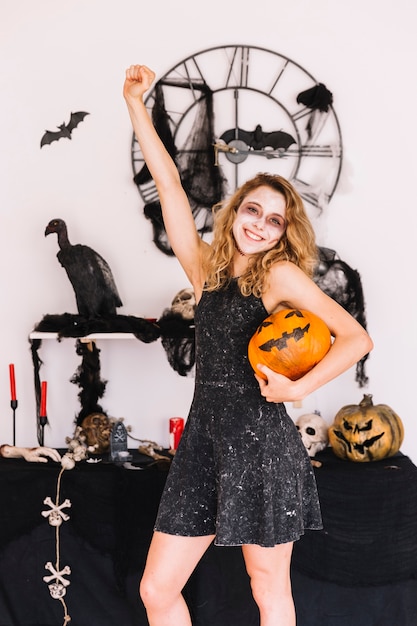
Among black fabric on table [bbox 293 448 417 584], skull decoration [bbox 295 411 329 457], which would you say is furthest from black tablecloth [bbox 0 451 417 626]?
skull decoration [bbox 295 411 329 457]

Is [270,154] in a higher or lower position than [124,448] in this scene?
higher

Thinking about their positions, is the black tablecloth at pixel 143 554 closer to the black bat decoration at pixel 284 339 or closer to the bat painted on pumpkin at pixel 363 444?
the bat painted on pumpkin at pixel 363 444

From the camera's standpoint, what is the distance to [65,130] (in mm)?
2939

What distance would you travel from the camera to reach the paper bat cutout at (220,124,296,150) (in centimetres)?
289

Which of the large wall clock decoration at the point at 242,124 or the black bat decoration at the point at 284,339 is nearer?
the black bat decoration at the point at 284,339

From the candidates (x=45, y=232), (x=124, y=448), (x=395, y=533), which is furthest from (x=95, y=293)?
(x=395, y=533)

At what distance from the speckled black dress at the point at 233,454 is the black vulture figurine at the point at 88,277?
0.92m

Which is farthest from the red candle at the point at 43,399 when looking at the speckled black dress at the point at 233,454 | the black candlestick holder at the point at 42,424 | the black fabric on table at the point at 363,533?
the black fabric on table at the point at 363,533

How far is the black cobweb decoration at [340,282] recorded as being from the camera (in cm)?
286

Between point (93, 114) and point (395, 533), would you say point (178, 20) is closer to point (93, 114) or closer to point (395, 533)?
point (93, 114)

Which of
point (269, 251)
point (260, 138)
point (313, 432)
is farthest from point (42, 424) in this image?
point (260, 138)

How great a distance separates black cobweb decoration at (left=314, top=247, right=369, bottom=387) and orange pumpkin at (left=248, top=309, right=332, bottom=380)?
1.17 meters

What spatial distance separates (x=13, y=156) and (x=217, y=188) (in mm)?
891

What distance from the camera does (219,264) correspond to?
1.89m
